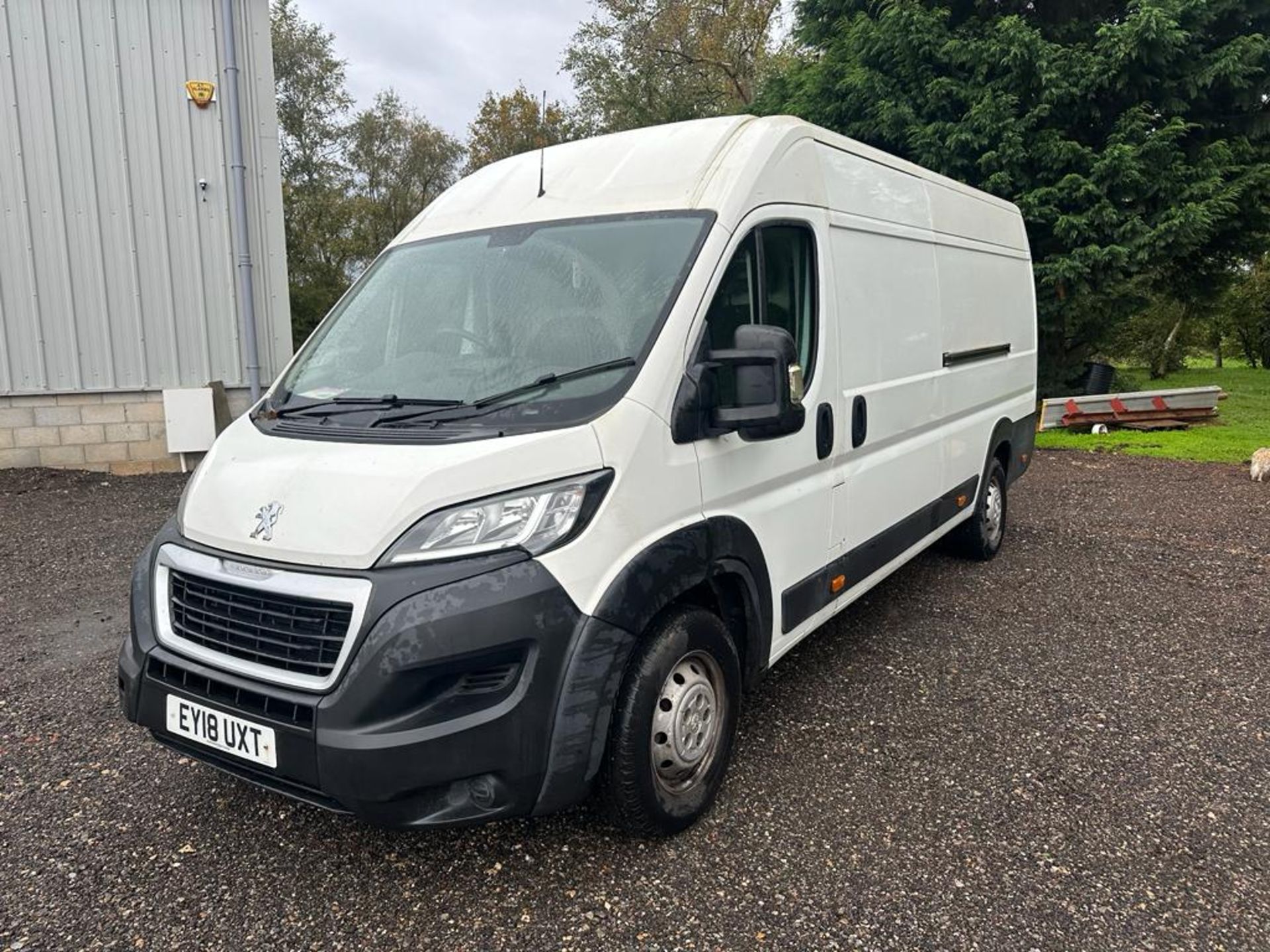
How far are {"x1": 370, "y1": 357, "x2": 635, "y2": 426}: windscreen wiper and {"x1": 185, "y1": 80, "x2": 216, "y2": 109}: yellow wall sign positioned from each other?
335 inches

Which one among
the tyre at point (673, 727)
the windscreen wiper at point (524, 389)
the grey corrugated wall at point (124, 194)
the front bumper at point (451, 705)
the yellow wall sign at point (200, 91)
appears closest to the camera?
the front bumper at point (451, 705)

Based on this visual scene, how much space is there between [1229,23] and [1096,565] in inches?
440

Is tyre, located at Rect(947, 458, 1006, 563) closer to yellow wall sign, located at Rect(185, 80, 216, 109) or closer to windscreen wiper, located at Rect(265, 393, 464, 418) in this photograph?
windscreen wiper, located at Rect(265, 393, 464, 418)

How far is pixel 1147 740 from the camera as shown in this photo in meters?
3.60

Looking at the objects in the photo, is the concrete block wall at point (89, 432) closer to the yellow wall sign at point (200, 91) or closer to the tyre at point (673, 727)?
the yellow wall sign at point (200, 91)

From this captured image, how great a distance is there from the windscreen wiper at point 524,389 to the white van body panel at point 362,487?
0.54ft

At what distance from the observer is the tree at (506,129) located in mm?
27484

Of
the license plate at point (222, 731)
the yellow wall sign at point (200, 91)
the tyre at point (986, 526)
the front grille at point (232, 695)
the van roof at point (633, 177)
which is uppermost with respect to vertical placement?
the yellow wall sign at point (200, 91)

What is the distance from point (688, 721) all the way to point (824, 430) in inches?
53.4

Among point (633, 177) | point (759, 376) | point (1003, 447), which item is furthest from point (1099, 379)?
point (759, 376)

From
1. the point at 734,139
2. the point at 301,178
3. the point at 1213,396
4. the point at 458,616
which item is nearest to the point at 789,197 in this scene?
the point at 734,139

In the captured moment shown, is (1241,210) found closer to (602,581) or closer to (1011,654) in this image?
(1011,654)

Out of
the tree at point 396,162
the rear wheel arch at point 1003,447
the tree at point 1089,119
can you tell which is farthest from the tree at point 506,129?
the rear wheel arch at point 1003,447

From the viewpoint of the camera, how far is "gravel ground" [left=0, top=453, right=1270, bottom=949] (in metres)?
2.52
